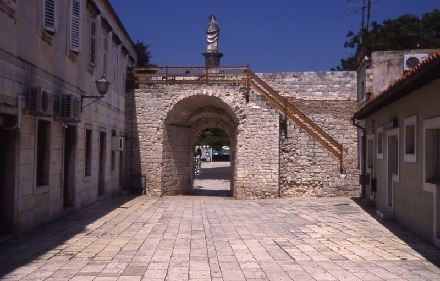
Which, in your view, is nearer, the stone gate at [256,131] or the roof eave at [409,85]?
the roof eave at [409,85]

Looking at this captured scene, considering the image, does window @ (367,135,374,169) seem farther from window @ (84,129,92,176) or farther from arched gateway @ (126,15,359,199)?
window @ (84,129,92,176)

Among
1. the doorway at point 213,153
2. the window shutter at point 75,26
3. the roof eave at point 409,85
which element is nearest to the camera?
the roof eave at point 409,85

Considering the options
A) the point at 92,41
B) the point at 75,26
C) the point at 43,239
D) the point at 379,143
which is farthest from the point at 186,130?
the point at 43,239

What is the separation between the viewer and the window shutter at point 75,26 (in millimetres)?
12094

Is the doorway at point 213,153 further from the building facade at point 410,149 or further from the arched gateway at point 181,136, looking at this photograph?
the building facade at point 410,149

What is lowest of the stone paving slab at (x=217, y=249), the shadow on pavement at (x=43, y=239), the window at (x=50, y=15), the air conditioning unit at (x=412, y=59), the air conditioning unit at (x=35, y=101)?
the stone paving slab at (x=217, y=249)

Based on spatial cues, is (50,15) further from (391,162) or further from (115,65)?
(391,162)

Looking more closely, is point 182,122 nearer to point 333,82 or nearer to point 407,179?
point 333,82

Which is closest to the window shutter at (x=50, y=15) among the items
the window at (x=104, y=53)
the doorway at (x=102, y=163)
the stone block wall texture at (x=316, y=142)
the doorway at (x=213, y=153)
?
the window at (x=104, y=53)

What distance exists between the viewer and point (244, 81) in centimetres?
1947

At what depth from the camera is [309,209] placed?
14742 mm

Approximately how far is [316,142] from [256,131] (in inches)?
91.2

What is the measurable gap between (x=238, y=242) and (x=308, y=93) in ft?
45.0

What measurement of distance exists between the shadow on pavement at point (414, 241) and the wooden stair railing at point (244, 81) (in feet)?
22.2
